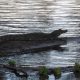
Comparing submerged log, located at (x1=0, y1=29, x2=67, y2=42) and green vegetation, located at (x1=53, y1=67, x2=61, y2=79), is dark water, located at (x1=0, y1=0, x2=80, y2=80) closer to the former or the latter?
green vegetation, located at (x1=53, y1=67, x2=61, y2=79)

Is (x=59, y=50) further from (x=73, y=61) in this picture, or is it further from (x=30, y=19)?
(x=30, y=19)

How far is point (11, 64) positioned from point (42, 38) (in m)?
2.34

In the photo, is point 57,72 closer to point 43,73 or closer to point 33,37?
point 43,73

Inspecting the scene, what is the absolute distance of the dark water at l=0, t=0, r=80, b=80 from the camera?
8.88 metres

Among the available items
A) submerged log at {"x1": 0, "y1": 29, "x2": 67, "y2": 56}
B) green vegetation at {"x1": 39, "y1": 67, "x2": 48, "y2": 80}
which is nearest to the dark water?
submerged log at {"x1": 0, "y1": 29, "x2": 67, "y2": 56}

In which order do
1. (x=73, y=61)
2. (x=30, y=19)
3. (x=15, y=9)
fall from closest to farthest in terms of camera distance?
(x=73, y=61), (x=30, y=19), (x=15, y=9)

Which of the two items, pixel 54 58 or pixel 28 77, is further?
pixel 54 58

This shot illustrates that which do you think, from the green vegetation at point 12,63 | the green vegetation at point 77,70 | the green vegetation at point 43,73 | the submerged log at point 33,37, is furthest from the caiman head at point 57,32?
the green vegetation at point 43,73

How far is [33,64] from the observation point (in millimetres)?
8469

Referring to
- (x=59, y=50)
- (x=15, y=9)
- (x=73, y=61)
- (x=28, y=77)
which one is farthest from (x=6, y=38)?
(x=15, y=9)

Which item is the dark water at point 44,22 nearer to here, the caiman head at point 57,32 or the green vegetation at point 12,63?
the caiman head at point 57,32

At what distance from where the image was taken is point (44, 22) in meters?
12.5

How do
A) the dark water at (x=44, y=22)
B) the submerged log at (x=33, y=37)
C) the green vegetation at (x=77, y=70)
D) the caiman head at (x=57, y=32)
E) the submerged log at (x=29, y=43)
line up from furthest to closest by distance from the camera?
the caiman head at (x=57, y=32) < the submerged log at (x=33, y=37) < the submerged log at (x=29, y=43) < the dark water at (x=44, y=22) < the green vegetation at (x=77, y=70)

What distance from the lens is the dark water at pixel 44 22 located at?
29.1 ft
